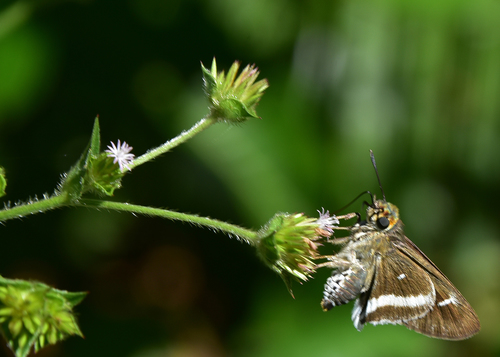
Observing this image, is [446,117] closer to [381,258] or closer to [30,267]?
[381,258]

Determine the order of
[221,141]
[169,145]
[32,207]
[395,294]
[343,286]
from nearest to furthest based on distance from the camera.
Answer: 1. [32,207]
2. [169,145]
3. [343,286]
4. [395,294]
5. [221,141]


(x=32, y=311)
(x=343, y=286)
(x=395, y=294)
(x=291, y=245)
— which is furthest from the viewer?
(x=395, y=294)

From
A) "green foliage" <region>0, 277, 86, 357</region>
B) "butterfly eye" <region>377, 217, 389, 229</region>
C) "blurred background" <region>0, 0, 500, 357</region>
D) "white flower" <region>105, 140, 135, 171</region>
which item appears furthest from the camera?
"blurred background" <region>0, 0, 500, 357</region>

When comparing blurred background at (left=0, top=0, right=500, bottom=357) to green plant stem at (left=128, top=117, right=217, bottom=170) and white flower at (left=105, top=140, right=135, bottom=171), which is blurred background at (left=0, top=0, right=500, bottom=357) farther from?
white flower at (left=105, top=140, right=135, bottom=171)

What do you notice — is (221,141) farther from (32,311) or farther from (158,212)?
(32,311)

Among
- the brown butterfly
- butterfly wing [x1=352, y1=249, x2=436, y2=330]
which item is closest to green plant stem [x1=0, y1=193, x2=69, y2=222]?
the brown butterfly

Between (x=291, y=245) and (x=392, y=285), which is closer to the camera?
(x=291, y=245)

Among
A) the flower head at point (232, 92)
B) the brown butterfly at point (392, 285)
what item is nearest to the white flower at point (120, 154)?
the flower head at point (232, 92)

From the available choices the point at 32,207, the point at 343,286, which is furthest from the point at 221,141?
the point at 32,207
